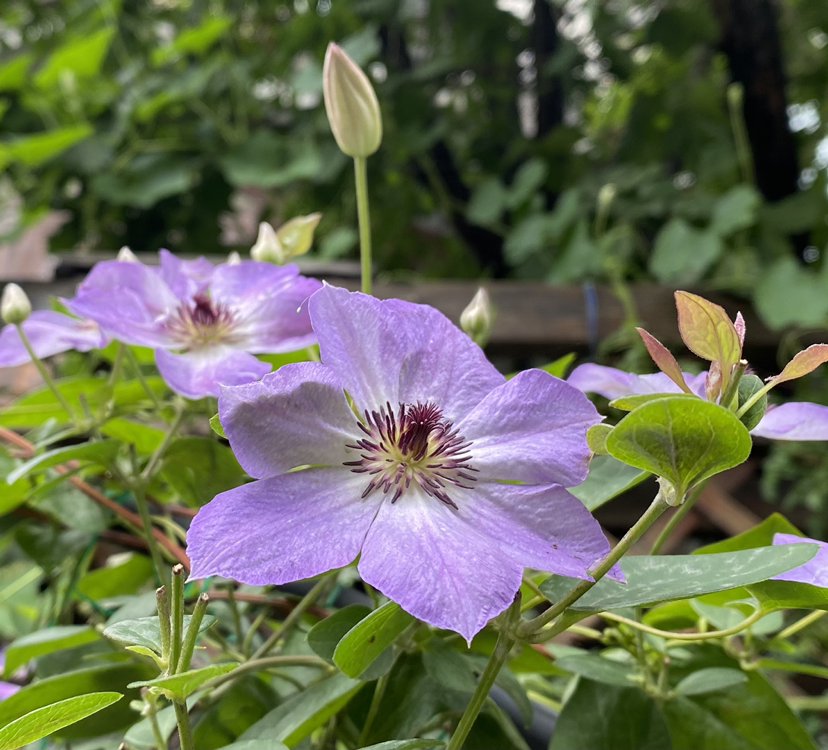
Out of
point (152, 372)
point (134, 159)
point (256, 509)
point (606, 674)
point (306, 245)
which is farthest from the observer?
point (134, 159)

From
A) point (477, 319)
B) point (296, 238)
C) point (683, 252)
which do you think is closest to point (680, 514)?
point (477, 319)

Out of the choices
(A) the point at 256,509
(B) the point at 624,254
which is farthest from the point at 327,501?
(B) the point at 624,254

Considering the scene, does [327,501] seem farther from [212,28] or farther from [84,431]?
[212,28]

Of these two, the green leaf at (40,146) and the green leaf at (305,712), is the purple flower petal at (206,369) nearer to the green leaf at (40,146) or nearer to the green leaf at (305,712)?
the green leaf at (305,712)

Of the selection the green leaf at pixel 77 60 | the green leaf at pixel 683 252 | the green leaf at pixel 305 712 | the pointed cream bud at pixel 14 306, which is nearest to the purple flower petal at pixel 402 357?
the green leaf at pixel 305 712

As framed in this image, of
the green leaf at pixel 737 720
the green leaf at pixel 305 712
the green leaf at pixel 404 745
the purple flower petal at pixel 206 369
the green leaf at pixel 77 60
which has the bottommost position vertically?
the green leaf at pixel 737 720

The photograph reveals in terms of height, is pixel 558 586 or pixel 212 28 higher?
pixel 212 28
